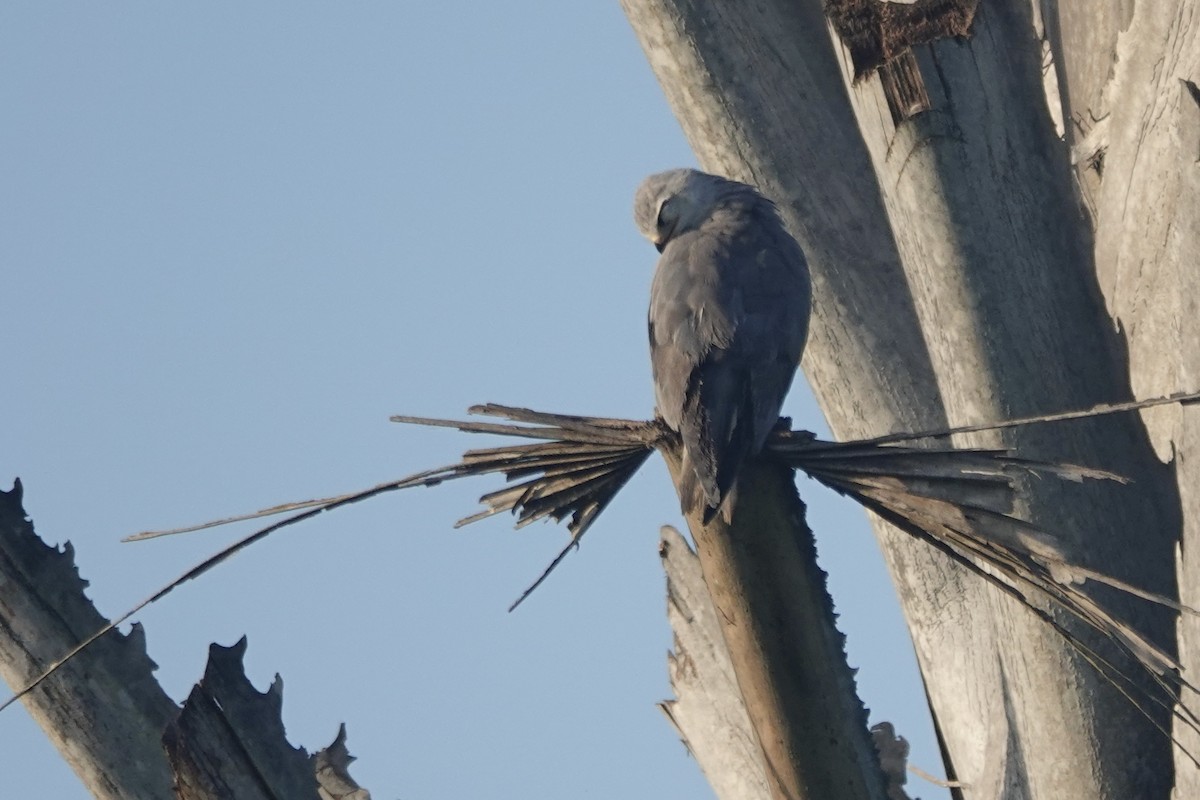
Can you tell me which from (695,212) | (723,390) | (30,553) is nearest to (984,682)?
(723,390)

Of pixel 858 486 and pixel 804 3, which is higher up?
pixel 804 3

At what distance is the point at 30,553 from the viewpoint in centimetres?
336

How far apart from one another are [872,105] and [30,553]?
260cm

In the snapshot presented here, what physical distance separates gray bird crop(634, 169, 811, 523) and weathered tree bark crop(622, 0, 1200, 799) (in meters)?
0.28

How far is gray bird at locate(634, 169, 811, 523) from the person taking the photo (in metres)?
3.04

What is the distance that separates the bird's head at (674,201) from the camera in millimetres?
4965

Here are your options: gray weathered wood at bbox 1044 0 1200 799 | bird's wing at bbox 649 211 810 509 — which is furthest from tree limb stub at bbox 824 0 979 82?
bird's wing at bbox 649 211 810 509

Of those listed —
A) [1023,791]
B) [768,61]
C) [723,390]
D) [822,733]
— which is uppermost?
[768,61]

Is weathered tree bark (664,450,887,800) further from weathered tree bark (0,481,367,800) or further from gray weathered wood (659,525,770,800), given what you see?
gray weathered wood (659,525,770,800)

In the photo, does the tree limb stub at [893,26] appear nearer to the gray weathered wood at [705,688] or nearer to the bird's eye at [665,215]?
the bird's eye at [665,215]

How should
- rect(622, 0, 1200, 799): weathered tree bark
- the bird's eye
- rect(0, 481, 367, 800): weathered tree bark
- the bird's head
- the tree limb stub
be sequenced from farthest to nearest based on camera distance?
the bird's eye
the bird's head
the tree limb stub
rect(622, 0, 1200, 799): weathered tree bark
rect(0, 481, 367, 800): weathered tree bark

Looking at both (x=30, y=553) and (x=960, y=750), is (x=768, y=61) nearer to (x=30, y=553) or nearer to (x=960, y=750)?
(x=960, y=750)

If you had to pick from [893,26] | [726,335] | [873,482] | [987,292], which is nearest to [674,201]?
[893,26]

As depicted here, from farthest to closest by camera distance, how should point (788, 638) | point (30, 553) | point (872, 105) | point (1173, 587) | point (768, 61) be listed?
point (768, 61) → point (872, 105) → point (1173, 587) → point (30, 553) → point (788, 638)
